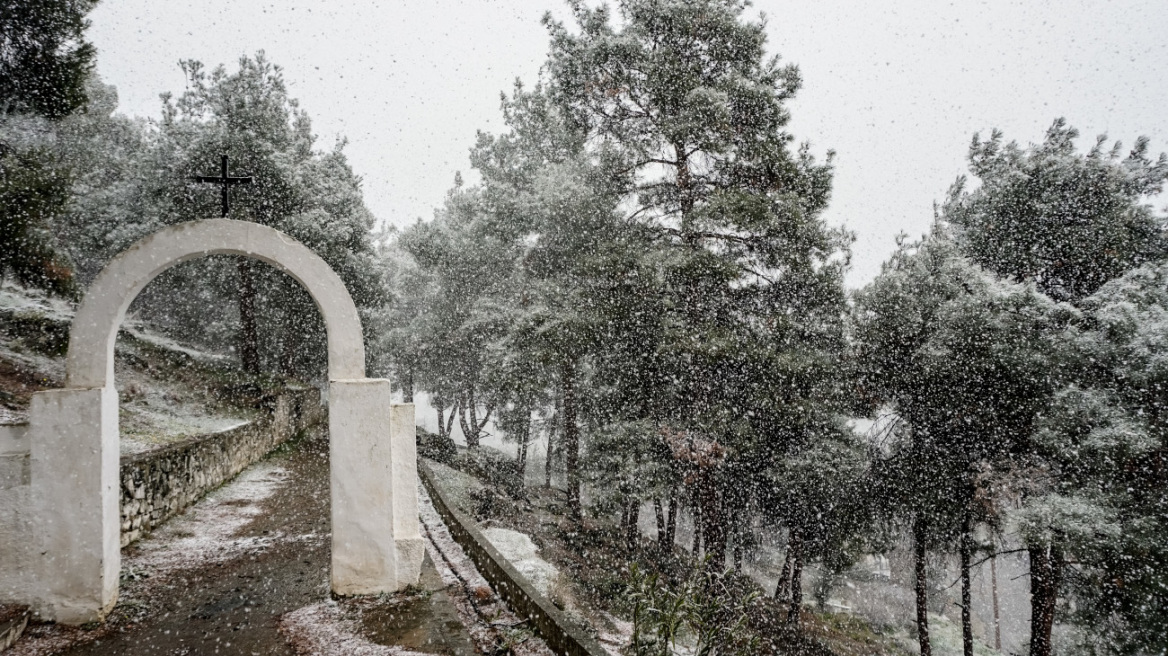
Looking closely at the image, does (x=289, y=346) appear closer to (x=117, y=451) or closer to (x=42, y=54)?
(x=42, y=54)

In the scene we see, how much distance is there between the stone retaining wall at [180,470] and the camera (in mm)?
6016

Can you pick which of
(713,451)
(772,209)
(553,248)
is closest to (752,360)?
(713,451)

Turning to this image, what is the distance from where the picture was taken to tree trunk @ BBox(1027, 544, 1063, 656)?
968 centimetres

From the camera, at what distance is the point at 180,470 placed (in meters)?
7.38

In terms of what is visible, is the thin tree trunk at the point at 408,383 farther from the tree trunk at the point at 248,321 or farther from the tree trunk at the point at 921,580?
the tree trunk at the point at 921,580

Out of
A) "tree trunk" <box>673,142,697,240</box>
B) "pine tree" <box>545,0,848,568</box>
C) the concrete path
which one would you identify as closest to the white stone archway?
the concrete path

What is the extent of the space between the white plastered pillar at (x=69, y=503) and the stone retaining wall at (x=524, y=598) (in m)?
2.85

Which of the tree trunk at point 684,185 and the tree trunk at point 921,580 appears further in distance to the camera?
the tree trunk at point 921,580

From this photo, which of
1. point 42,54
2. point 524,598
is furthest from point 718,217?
point 42,54

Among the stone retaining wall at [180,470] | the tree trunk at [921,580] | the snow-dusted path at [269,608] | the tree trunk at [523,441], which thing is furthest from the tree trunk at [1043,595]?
the tree trunk at [523,441]

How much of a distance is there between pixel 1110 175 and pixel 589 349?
391 inches

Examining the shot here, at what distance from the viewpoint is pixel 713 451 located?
10156 mm

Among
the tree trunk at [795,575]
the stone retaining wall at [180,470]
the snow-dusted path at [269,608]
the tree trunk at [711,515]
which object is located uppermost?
the stone retaining wall at [180,470]

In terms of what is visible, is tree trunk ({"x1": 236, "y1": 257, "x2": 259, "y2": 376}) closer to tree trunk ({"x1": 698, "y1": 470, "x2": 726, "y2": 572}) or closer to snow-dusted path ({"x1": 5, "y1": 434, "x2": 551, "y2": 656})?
snow-dusted path ({"x1": 5, "y1": 434, "x2": 551, "y2": 656})
